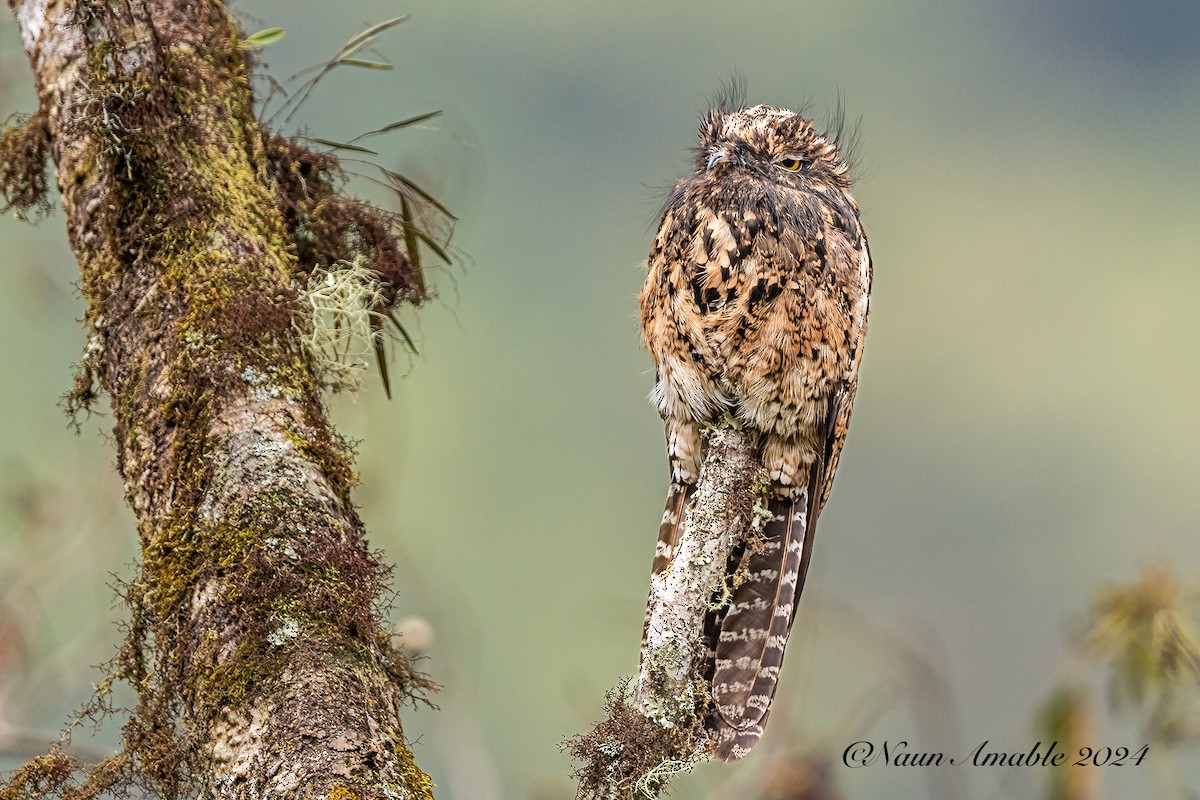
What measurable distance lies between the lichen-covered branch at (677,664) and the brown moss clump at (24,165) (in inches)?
73.2

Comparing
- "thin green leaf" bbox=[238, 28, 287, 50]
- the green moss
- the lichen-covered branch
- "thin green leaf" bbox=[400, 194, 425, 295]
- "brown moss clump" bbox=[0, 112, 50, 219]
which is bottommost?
the green moss

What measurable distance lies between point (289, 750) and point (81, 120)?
1.59 m

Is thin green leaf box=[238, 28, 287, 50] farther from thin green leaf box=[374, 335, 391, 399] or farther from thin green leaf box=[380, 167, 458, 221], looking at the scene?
thin green leaf box=[374, 335, 391, 399]

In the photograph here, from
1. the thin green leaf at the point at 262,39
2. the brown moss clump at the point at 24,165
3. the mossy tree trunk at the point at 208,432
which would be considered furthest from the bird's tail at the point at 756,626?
the brown moss clump at the point at 24,165

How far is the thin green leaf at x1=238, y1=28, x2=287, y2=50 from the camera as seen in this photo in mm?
3025

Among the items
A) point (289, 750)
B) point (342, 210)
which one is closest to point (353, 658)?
point (289, 750)

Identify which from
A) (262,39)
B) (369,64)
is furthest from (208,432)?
(369,64)

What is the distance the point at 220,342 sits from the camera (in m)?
2.43

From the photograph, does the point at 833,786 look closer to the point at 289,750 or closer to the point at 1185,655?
the point at 1185,655

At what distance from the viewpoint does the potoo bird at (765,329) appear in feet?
9.89

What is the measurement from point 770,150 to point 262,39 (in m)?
1.38

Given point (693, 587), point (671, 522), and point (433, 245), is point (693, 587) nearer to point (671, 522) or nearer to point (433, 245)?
point (671, 522)

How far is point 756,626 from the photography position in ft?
9.53

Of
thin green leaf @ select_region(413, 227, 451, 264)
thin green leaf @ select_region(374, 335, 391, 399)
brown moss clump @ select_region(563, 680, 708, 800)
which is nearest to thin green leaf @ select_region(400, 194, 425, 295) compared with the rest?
thin green leaf @ select_region(413, 227, 451, 264)
